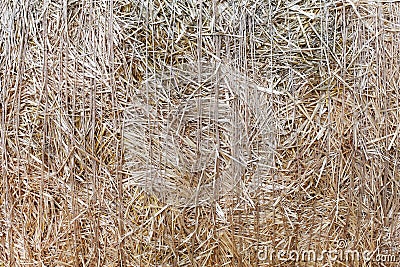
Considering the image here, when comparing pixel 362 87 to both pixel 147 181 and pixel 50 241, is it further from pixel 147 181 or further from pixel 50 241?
pixel 50 241

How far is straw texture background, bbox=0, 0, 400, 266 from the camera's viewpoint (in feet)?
3.26

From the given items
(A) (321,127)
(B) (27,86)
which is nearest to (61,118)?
(B) (27,86)

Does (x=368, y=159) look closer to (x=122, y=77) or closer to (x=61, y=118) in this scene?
(x=122, y=77)

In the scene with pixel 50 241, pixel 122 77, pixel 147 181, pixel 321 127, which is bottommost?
pixel 50 241

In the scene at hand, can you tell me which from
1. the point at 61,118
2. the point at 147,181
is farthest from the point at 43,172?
the point at 147,181

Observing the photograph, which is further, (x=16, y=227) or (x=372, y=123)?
(x=16, y=227)

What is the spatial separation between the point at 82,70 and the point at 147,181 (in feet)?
1.02

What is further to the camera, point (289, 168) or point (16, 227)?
point (16, 227)

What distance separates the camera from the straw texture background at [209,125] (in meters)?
0.99

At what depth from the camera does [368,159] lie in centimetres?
99

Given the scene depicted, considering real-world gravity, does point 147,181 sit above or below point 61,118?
below

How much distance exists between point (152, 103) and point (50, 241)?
436mm

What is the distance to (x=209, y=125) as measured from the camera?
39.8 inches

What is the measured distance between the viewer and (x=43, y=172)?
1080 millimetres
